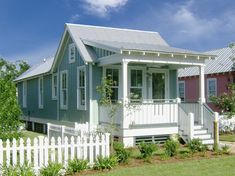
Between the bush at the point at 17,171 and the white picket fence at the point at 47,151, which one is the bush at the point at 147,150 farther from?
the bush at the point at 17,171

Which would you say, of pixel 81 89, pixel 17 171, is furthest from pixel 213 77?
pixel 17 171

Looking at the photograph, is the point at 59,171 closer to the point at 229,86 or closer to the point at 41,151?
the point at 41,151

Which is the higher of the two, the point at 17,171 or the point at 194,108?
the point at 194,108

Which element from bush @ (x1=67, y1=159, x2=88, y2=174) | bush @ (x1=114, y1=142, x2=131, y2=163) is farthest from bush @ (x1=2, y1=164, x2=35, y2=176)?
bush @ (x1=114, y1=142, x2=131, y2=163)

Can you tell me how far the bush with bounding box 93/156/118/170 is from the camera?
1015cm

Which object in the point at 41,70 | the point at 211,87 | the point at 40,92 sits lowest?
the point at 40,92

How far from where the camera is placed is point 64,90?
2058cm

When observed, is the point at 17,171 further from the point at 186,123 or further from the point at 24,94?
the point at 24,94

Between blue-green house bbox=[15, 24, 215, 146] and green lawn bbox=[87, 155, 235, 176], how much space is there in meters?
4.00

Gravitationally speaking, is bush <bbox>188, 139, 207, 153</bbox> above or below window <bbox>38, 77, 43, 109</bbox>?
below

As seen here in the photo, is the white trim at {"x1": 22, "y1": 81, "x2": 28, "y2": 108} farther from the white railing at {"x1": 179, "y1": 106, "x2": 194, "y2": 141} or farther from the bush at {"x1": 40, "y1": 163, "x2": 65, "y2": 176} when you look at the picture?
the bush at {"x1": 40, "y1": 163, "x2": 65, "y2": 176}

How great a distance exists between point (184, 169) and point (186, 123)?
5639 millimetres

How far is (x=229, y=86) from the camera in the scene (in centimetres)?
2317

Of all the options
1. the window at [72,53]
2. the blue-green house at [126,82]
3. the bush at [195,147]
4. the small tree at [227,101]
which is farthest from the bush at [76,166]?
the small tree at [227,101]
